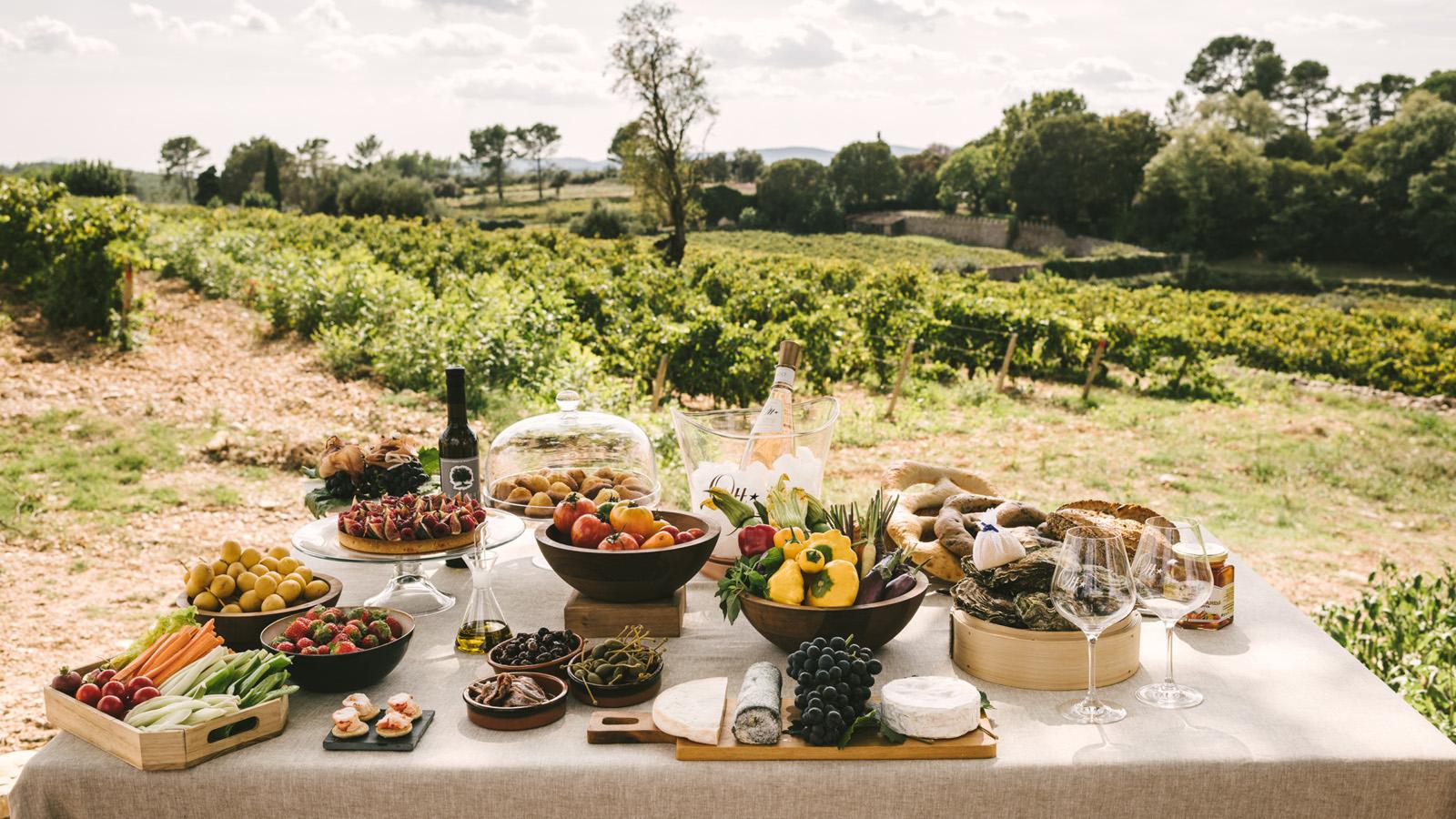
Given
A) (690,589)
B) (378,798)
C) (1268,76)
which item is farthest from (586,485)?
(1268,76)

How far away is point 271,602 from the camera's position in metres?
2.11

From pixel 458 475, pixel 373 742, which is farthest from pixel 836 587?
pixel 458 475

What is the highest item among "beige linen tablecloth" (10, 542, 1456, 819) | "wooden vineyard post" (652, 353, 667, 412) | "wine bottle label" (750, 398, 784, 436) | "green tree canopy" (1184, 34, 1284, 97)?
"green tree canopy" (1184, 34, 1284, 97)

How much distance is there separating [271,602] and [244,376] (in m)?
9.16

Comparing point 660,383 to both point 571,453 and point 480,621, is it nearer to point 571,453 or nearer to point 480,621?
point 571,453

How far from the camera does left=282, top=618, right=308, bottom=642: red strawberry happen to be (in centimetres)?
194

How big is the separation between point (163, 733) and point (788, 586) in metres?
1.10

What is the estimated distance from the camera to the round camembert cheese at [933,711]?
5.50 feet

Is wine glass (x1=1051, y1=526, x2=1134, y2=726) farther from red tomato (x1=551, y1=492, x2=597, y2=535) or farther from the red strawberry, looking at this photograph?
the red strawberry

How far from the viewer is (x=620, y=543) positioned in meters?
2.11

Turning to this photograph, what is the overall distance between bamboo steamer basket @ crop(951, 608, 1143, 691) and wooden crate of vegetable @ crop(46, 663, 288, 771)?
1297 millimetres

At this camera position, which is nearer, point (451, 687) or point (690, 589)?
point (451, 687)

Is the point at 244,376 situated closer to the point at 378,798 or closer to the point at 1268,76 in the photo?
the point at 378,798

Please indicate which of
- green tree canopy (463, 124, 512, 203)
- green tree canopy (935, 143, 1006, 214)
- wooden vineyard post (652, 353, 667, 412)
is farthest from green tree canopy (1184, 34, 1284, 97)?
wooden vineyard post (652, 353, 667, 412)
